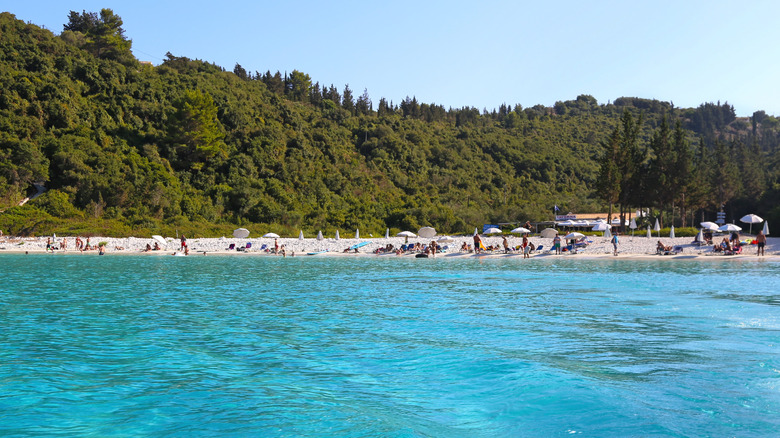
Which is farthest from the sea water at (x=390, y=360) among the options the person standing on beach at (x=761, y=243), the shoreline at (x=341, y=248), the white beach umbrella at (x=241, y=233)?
the white beach umbrella at (x=241, y=233)

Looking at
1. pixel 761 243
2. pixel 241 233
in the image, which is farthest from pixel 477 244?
pixel 241 233

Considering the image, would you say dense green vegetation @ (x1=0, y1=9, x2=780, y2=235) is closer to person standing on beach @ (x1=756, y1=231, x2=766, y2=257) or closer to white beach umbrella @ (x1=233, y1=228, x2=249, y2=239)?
white beach umbrella @ (x1=233, y1=228, x2=249, y2=239)

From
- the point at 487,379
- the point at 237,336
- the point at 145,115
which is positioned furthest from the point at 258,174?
the point at 487,379

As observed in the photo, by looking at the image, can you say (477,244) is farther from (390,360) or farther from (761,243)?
(390,360)

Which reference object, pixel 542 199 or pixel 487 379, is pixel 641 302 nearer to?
pixel 487 379

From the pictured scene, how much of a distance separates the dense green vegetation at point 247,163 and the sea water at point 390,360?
98.2 ft

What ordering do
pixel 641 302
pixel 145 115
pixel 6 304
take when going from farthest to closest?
pixel 145 115 < pixel 641 302 < pixel 6 304

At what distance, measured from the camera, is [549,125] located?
412ft

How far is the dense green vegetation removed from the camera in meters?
46.5

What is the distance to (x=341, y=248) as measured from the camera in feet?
131

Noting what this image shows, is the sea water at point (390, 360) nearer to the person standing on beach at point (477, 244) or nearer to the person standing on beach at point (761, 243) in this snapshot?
the person standing on beach at point (761, 243)

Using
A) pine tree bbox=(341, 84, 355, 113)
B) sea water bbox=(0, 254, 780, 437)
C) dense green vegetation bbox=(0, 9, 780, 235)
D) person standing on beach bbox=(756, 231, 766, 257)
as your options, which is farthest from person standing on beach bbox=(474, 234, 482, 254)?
pine tree bbox=(341, 84, 355, 113)

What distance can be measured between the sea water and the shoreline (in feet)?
45.6

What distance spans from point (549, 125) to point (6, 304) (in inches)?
4784
